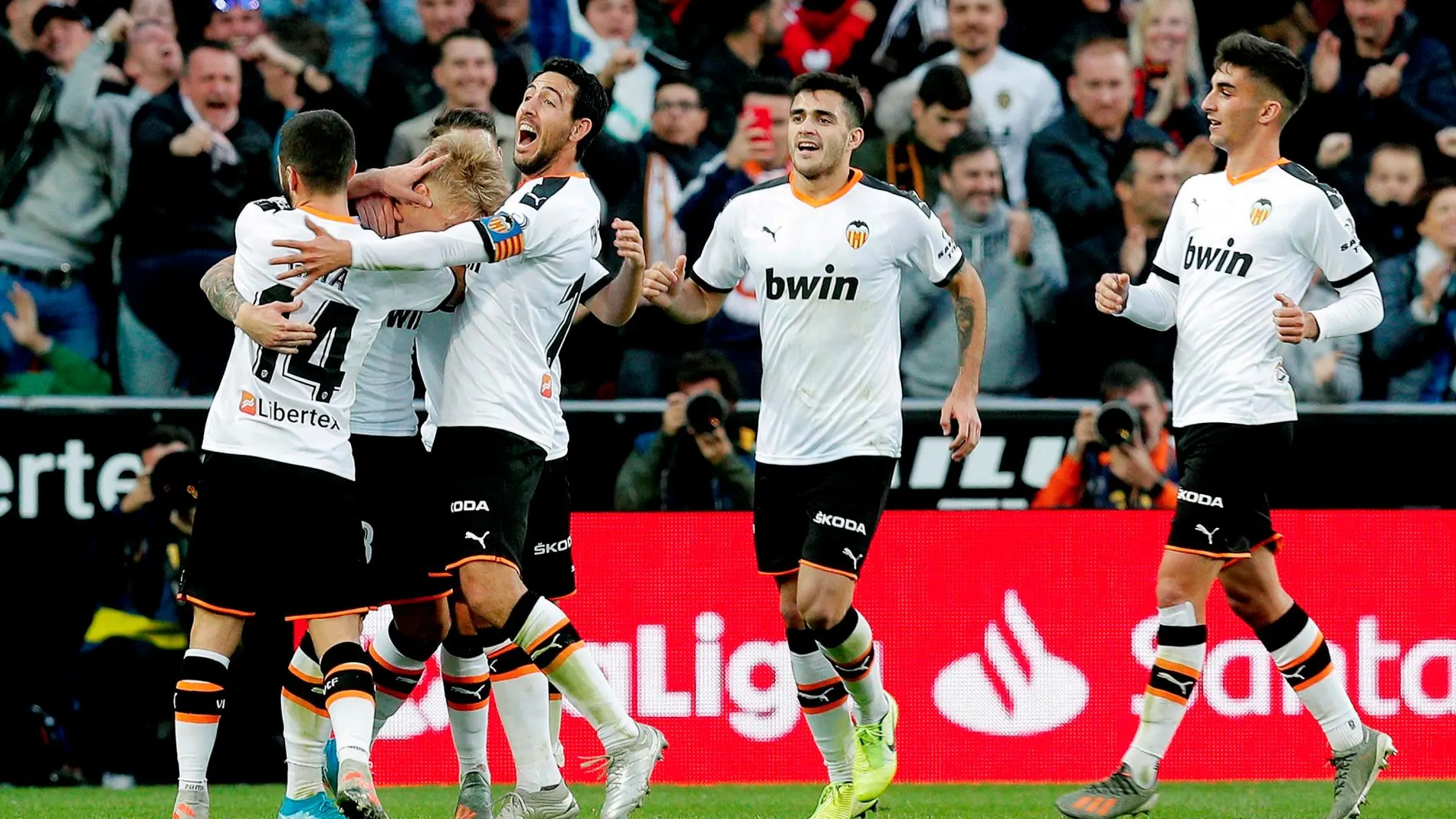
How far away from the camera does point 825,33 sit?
35.9 ft

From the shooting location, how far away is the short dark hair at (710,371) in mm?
9148

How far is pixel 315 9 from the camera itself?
1045 centimetres

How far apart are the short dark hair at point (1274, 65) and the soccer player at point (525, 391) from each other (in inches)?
94.8

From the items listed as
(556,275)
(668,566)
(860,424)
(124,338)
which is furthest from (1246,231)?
(124,338)

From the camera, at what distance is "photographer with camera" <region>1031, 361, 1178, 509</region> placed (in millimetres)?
8734

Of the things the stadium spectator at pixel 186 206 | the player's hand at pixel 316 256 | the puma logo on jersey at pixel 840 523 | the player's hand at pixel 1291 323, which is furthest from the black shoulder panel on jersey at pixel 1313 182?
the stadium spectator at pixel 186 206

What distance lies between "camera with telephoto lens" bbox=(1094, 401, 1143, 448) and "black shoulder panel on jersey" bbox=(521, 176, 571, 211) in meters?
3.56

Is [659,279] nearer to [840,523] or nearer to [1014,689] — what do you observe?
[840,523]

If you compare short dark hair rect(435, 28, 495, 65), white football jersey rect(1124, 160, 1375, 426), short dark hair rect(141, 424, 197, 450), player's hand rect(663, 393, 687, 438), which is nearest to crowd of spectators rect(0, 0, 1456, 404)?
short dark hair rect(435, 28, 495, 65)

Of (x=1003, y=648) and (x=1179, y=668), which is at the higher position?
(x=1179, y=668)

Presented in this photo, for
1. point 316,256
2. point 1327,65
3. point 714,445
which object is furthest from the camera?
point 1327,65

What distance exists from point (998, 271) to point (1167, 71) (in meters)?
1.91

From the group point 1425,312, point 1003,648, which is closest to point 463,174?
point 1003,648

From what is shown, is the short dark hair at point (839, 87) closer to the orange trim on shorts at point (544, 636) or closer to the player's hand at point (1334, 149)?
the orange trim on shorts at point (544, 636)
